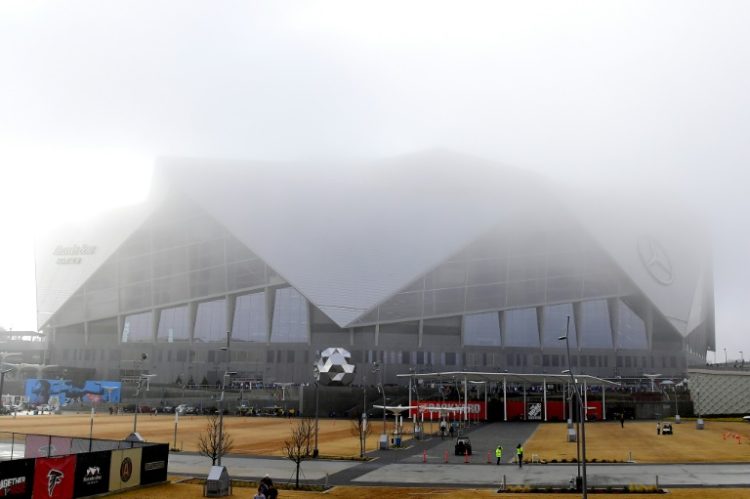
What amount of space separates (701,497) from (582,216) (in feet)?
303

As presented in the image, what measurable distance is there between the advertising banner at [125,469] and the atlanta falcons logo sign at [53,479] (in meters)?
3.21

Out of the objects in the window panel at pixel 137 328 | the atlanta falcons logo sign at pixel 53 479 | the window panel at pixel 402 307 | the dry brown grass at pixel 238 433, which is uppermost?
the window panel at pixel 402 307

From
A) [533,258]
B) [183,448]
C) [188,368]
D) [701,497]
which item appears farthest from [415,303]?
[701,497]

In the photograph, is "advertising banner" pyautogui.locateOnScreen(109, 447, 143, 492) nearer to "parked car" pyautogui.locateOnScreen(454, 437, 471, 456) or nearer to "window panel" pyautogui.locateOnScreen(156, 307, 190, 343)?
"parked car" pyautogui.locateOnScreen(454, 437, 471, 456)

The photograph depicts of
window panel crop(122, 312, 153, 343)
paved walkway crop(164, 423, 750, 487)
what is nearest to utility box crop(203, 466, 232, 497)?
paved walkway crop(164, 423, 750, 487)

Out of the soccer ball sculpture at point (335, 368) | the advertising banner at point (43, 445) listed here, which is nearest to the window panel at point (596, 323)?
the soccer ball sculpture at point (335, 368)

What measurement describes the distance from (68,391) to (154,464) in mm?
96019

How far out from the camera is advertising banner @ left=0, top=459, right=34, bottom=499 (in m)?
26.1

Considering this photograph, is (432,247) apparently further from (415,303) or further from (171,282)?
(171,282)

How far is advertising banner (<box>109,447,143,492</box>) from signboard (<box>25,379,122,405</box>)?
8675 cm

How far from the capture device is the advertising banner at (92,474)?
30.2 meters

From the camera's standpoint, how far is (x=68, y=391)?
121 m

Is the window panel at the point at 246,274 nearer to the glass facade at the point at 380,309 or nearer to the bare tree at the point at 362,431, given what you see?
the glass facade at the point at 380,309

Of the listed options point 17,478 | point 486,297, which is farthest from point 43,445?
point 486,297
